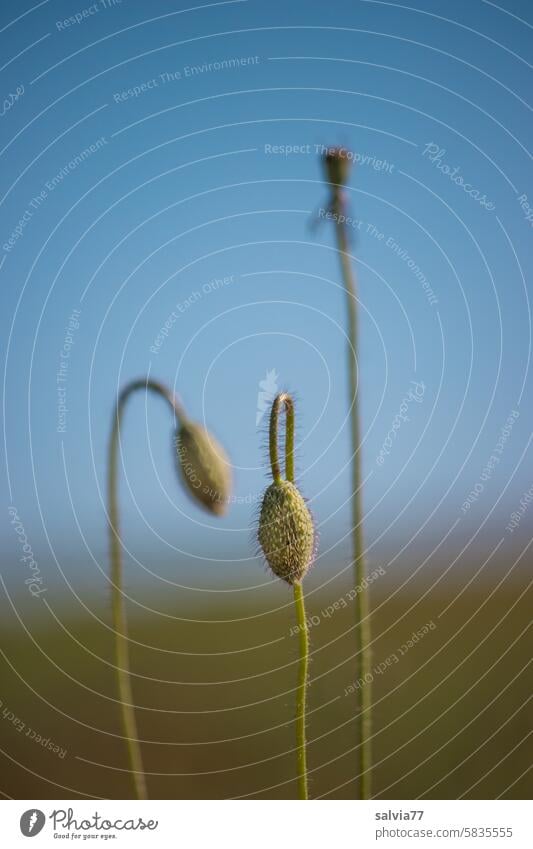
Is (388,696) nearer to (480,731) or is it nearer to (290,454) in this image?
(480,731)

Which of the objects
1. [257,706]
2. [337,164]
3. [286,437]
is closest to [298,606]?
[286,437]

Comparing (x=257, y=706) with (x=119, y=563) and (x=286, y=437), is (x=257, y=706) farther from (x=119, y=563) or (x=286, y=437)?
A: (x=286, y=437)

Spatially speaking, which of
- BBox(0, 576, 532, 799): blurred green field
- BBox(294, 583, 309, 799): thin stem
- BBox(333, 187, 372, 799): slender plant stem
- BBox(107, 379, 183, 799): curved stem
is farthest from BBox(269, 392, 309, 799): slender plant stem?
BBox(0, 576, 532, 799): blurred green field

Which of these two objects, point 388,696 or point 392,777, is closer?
point 392,777

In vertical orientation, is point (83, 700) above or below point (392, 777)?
above
